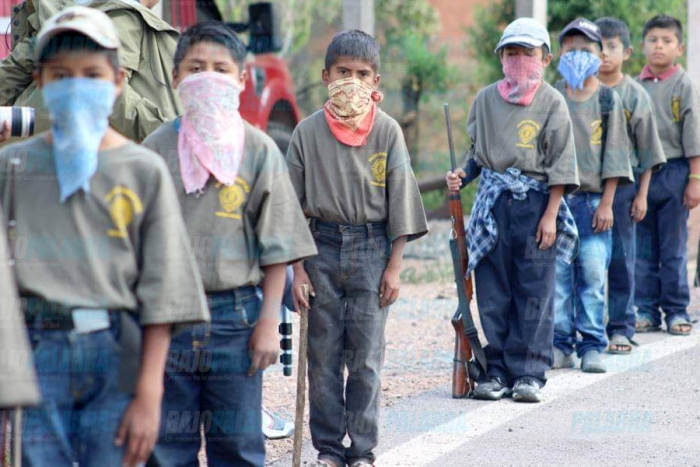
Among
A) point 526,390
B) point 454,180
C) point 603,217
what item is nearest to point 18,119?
point 454,180

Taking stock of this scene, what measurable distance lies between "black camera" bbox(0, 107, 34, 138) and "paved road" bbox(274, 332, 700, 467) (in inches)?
69.8

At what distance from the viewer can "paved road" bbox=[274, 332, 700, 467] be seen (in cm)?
516

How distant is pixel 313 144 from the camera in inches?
192

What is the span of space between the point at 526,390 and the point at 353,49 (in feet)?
7.12

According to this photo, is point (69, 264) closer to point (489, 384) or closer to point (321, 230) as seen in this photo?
point (321, 230)

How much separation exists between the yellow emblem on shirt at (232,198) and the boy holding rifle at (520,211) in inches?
95.7

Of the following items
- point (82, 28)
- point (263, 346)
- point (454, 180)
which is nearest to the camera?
point (82, 28)

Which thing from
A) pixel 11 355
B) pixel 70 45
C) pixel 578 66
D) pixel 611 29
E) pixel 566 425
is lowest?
pixel 566 425

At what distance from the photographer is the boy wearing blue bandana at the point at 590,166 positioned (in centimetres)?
712

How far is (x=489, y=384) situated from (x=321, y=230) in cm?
179

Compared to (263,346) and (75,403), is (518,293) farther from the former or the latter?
(75,403)

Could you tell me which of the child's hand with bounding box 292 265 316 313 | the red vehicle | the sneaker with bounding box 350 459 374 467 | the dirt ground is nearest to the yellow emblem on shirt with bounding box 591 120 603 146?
the dirt ground

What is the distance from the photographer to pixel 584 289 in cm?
725

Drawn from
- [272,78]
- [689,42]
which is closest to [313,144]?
[272,78]
